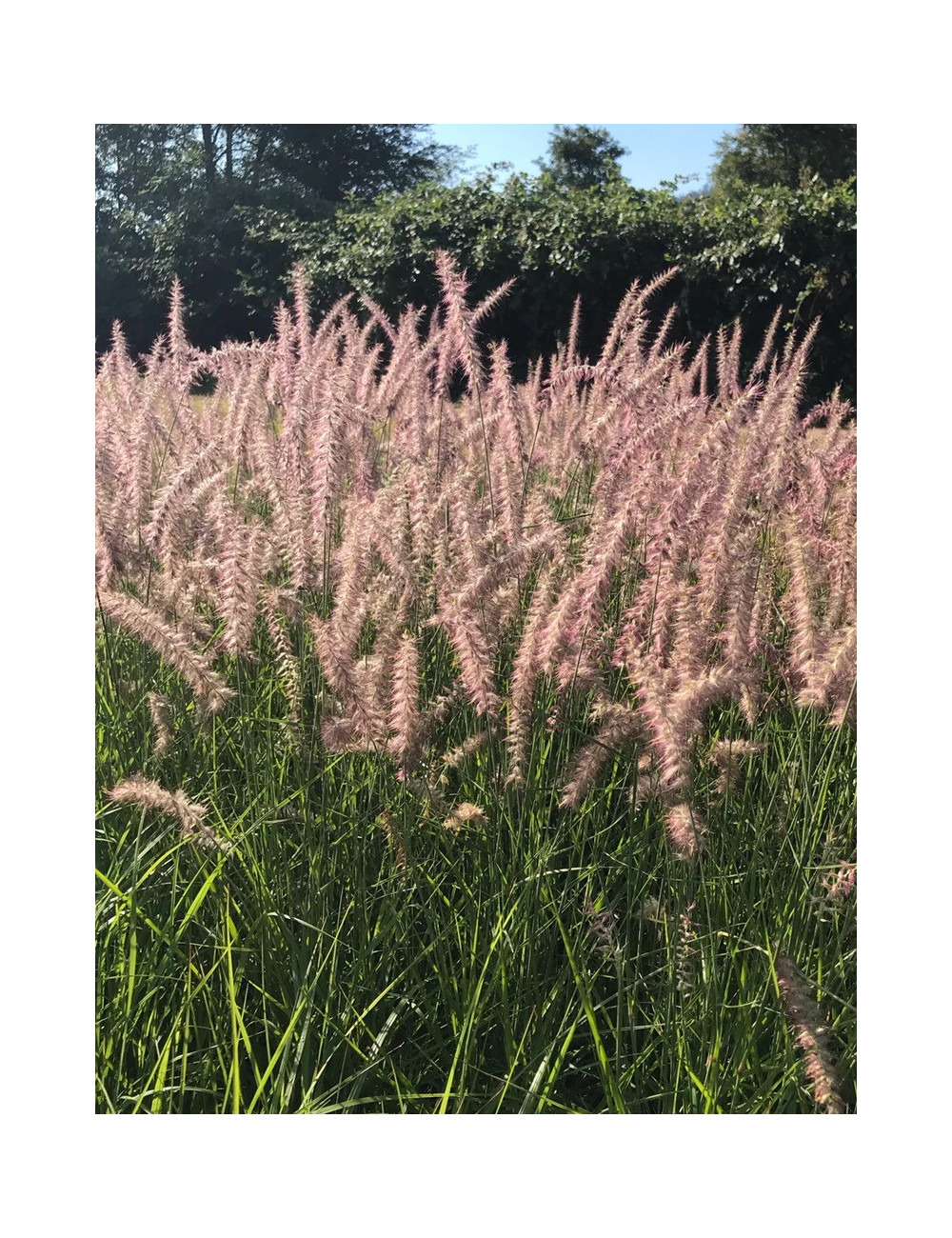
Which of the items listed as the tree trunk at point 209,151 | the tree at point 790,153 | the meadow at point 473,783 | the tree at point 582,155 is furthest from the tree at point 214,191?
the tree at point 790,153

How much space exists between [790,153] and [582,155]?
44 centimetres

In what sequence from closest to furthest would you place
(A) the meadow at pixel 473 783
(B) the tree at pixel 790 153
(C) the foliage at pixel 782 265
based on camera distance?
(A) the meadow at pixel 473 783
(B) the tree at pixel 790 153
(C) the foliage at pixel 782 265

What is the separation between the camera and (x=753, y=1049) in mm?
1476

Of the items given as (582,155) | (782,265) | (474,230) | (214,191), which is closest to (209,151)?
(214,191)

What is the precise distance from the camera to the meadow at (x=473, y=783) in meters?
1.47

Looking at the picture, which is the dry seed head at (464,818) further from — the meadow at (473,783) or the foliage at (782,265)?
the foliage at (782,265)

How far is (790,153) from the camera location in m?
2.12

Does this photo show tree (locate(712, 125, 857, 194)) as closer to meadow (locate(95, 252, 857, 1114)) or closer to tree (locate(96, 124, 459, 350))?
meadow (locate(95, 252, 857, 1114))

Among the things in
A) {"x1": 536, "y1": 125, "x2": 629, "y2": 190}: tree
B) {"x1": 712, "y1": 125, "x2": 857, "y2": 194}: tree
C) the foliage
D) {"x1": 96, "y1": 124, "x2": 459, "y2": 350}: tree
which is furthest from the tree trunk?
the foliage

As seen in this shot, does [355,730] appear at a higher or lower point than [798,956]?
higher

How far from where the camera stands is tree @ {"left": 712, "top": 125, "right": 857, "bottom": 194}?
2010mm
